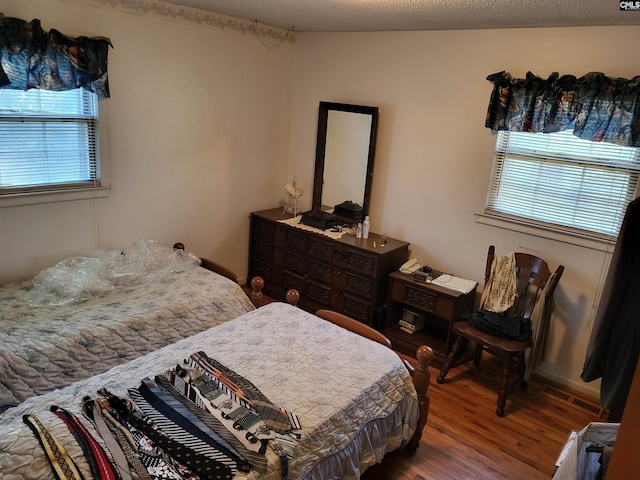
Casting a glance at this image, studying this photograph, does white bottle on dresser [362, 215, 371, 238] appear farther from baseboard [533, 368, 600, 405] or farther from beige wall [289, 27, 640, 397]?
baseboard [533, 368, 600, 405]

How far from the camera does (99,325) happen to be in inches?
102

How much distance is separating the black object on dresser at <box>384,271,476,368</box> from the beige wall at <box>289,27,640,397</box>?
40cm

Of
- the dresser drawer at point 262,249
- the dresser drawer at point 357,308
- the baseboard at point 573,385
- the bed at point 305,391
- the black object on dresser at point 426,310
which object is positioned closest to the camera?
the bed at point 305,391

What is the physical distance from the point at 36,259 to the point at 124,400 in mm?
1786

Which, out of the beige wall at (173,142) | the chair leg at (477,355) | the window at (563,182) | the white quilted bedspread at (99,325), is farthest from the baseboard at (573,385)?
the beige wall at (173,142)

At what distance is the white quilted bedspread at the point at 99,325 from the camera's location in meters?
2.31

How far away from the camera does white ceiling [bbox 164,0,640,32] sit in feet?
8.16

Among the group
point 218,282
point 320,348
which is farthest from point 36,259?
point 320,348

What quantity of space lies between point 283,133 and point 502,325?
2640 mm

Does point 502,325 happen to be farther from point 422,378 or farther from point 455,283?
point 422,378

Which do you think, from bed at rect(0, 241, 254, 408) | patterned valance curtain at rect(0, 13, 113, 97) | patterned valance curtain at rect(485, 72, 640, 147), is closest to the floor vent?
patterned valance curtain at rect(485, 72, 640, 147)

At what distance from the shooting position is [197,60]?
3.60 meters

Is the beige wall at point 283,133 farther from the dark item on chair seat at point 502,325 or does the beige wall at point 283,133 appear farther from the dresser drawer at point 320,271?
the dresser drawer at point 320,271

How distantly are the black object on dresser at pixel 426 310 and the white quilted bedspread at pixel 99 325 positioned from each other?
112 centimetres
